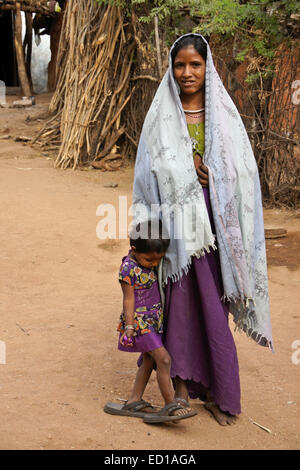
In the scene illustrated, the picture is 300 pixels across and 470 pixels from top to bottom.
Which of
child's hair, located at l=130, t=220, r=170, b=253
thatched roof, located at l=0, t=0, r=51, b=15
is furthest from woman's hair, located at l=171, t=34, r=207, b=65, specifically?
thatched roof, located at l=0, t=0, r=51, b=15

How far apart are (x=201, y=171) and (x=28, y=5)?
31.5 feet

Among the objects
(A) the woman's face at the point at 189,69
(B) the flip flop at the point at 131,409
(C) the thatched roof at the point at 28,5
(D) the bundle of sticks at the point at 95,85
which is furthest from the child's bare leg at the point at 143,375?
(C) the thatched roof at the point at 28,5

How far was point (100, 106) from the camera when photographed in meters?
8.26

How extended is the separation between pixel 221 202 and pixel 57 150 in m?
6.27

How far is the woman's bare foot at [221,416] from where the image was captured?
2.87 m

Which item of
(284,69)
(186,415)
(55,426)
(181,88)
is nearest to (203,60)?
(181,88)

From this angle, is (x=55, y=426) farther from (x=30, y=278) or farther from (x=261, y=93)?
(x=261, y=93)

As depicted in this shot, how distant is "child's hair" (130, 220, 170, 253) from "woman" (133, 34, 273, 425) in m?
0.09

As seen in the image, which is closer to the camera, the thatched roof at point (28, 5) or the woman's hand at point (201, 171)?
the woman's hand at point (201, 171)

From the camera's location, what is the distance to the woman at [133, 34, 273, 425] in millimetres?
2691

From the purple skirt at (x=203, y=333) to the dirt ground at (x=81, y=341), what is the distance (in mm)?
225

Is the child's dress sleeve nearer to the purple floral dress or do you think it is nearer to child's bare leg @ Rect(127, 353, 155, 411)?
the purple floral dress

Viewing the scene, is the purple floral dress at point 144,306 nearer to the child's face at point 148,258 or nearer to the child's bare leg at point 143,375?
the child's face at point 148,258
